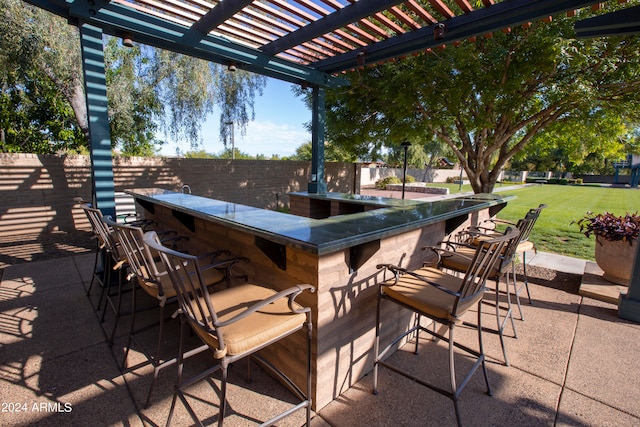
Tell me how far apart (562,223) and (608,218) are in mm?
5027

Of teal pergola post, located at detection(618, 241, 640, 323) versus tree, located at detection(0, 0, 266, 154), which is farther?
tree, located at detection(0, 0, 266, 154)

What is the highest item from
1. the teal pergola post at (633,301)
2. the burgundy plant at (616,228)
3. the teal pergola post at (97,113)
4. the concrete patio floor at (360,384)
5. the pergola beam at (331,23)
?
the pergola beam at (331,23)

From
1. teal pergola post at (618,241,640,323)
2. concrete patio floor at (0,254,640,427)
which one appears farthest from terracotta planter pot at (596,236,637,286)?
concrete patio floor at (0,254,640,427)

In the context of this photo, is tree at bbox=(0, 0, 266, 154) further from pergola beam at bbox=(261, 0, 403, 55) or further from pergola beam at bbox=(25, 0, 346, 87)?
pergola beam at bbox=(261, 0, 403, 55)

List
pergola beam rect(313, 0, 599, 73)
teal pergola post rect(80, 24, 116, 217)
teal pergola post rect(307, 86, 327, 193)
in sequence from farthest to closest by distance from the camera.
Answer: teal pergola post rect(307, 86, 327, 193), teal pergola post rect(80, 24, 116, 217), pergola beam rect(313, 0, 599, 73)

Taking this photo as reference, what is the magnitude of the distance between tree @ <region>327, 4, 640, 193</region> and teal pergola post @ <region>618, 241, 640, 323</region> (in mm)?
2771

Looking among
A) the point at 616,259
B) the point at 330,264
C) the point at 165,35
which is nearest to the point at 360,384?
the point at 330,264

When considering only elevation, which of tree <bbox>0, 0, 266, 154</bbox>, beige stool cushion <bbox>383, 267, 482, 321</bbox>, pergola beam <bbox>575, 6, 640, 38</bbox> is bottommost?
beige stool cushion <bbox>383, 267, 482, 321</bbox>

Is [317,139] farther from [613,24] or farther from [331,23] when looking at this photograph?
[613,24]

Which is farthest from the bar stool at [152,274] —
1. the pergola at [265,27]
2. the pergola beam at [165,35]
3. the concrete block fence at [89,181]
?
the concrete block fence at [89,181]

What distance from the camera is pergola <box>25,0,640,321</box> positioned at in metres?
2.87

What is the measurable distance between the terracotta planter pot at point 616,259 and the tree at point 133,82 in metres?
9.85

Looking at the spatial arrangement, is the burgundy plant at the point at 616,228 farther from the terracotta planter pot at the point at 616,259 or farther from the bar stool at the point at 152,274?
the bar stool at the point at 152,274

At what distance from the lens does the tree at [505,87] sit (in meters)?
4.46
